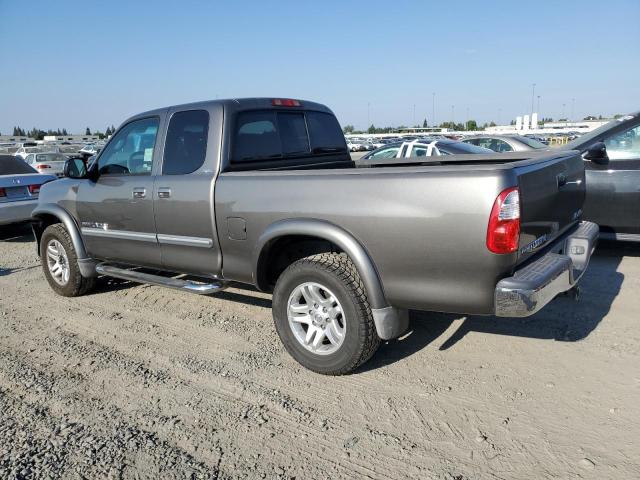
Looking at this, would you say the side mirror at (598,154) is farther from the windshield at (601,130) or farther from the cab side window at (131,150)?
the cab side window at (131,150)

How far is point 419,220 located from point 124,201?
117 inches

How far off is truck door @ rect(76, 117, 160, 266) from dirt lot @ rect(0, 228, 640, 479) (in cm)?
70

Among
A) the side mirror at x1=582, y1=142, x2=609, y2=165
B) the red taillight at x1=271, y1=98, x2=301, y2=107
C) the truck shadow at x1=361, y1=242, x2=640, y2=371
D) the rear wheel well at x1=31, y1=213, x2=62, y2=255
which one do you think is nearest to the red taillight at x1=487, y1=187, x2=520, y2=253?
A: the truck shadow at x1=361, y1=242, x2=640, y2=371

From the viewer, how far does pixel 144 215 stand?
15.3 feet

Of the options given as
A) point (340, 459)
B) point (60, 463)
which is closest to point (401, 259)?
point (340, 459)

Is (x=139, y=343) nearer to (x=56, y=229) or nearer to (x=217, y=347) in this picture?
(x=217, y=347)

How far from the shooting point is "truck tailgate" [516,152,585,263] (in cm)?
307

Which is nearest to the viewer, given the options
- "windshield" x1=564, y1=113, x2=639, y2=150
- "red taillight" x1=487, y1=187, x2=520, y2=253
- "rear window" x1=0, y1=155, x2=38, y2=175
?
"red taillight" x1=487, y1=187, x2=520, y2=253

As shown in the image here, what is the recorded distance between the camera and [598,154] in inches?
239

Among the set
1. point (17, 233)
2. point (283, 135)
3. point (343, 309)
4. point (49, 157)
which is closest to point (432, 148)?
point (283, 135)

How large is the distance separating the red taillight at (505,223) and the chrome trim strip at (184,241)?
222cm

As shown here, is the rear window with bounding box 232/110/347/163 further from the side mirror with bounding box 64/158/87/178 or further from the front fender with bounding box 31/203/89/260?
the front fender with bounding box 31/203/89/260

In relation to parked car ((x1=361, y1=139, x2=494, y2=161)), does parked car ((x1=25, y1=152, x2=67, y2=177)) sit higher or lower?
lower

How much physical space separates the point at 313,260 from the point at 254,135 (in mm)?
1403
